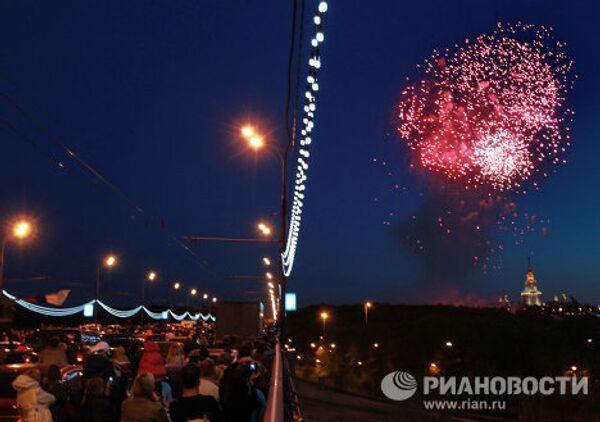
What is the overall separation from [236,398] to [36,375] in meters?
2.93

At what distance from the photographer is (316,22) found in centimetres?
1116

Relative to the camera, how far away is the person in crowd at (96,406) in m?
9.05

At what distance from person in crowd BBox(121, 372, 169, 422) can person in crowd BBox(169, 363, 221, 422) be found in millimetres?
129

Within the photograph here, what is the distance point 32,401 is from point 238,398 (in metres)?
2.84

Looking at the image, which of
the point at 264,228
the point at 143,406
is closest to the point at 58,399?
the point at 143,406

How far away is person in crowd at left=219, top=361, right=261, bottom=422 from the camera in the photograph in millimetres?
8398

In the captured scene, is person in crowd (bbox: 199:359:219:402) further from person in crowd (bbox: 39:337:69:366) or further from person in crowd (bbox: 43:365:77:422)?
person in crowd (bbox: 39:337:69:366)

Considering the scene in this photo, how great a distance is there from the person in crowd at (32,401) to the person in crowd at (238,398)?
2410mm

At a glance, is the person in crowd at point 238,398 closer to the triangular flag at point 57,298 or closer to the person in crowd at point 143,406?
the person in crowd at point 143,406

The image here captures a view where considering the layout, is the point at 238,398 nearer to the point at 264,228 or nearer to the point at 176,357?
the point at 176,357

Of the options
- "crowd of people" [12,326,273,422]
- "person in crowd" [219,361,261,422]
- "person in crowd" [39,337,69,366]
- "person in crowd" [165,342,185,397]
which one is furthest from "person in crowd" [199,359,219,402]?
"person in crowd" [39,337,69,366]

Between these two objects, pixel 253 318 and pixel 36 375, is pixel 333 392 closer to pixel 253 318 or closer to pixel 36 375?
pixel 253 318

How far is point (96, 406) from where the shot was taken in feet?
29.8

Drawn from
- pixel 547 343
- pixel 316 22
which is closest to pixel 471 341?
pixel 547 343
